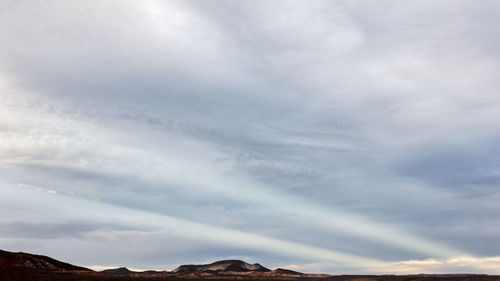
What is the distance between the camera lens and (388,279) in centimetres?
14850

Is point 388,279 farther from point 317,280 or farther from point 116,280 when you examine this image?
point 116,280

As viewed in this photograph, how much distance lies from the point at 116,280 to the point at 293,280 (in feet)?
236

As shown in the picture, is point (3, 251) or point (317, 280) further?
point (317, 280)

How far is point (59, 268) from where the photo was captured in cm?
14450

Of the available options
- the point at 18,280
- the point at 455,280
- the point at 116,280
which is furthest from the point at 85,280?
the point at 455,280

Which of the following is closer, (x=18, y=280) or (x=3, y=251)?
(x=18, y=280)

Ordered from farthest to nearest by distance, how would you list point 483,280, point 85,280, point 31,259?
1. point 31,259
2. point 483,280
3. point 85,280

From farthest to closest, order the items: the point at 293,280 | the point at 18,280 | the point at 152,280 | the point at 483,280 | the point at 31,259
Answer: the point at 293,280
the point at 31,259
the point at 483,280
the point at 152,280
the point at 18,280

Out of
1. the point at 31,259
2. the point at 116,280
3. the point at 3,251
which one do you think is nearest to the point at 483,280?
the point at 116,280

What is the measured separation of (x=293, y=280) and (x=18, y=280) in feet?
314

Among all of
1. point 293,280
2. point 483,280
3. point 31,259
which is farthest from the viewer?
point 293,280

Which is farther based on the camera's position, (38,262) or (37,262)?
(38,262)

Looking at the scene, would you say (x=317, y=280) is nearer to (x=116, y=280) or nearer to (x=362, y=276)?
(x=362, y=276)

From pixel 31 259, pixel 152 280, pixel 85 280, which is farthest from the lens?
pixel 31 259
